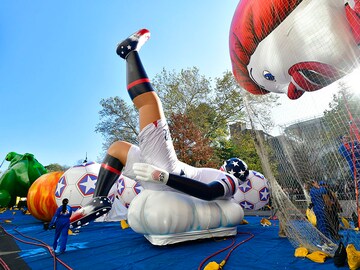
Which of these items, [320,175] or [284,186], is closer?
Result: [320,175]

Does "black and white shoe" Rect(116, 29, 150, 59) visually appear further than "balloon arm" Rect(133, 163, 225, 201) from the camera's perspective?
Yes

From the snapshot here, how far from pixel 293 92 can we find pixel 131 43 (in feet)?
7.58

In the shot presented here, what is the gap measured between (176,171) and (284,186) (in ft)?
5.04

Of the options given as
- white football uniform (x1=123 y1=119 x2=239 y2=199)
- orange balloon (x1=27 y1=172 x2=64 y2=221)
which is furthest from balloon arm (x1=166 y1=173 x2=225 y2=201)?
orange balloon (x1=27 y1=172 x2=64 y2=221)

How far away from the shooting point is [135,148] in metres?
3.92

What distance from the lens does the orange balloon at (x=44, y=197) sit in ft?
22.3

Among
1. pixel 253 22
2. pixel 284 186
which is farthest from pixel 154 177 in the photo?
pixel 253 22

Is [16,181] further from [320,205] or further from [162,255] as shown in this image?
[320,205]

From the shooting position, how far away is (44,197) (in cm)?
687

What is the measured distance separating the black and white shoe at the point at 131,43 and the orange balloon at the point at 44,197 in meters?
4.97

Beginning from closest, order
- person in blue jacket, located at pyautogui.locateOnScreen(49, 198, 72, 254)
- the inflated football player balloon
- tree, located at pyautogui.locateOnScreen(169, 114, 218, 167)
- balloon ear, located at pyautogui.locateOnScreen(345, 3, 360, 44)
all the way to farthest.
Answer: balloon ear, located at pyautogui.locateOnScreen(345, 3, 360, 44)
the inflated football player balloon
person in blue jacket, located at pyautogui.locateOnScreen(49, 198, 72, 254)
tree, located at pyautogui.locateOnScreen(169, 114, 218, 167)

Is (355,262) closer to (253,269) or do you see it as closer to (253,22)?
(253,269)

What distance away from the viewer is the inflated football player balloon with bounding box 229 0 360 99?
1.80 metres

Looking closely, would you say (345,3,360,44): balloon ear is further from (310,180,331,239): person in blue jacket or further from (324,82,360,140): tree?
(310,180,331,239): person in blue jacket
